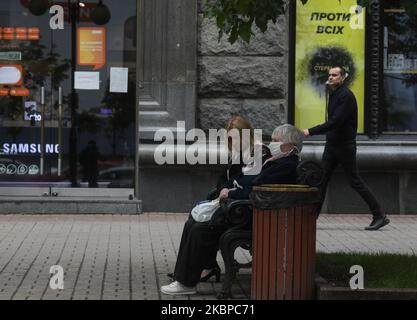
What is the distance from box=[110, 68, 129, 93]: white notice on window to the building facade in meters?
0.01

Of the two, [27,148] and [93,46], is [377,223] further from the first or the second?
[27,148]

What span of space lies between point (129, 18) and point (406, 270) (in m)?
6.41

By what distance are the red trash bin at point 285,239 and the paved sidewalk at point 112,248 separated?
21.8 inches

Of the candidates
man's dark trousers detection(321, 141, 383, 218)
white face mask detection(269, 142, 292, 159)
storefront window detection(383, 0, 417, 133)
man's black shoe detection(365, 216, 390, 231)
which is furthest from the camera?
storefront window detection(383, 0, 417, 133)

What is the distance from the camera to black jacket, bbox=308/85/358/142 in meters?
10.7

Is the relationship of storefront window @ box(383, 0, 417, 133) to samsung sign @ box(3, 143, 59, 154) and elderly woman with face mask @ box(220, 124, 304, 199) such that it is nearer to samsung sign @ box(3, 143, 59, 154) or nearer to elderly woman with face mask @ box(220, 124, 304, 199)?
samsung sign @ box(3, 143, 59, 154)

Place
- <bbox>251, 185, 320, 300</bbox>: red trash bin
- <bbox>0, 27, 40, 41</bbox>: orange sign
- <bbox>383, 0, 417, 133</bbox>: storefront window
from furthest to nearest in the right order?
<bbox>383, 0, 417, 133</bbox>: storefront window, <bbox>0, 27, 40, 41</bbox>: orange sign, <bbox>251, 185, 320, 300</bbox>: red trash bin

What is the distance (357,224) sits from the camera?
11.7m

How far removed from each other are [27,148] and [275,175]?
6.16m

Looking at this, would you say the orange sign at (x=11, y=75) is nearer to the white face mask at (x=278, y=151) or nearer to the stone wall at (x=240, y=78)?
the stone wall at (x=240, y=78)

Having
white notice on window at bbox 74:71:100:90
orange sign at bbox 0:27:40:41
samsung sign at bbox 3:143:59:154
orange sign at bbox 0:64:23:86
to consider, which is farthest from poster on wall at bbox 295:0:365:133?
orange sign at bbox 0:64:23:86

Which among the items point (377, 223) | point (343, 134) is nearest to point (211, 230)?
point (343, 134)
